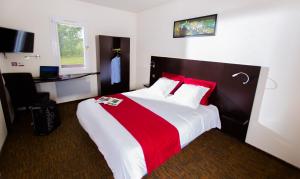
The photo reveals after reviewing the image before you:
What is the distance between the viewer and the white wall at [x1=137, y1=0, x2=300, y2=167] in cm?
178

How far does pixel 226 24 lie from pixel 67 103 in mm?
3754

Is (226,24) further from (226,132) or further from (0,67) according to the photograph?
(0,67)

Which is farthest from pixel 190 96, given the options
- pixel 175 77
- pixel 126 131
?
pixel 126 131

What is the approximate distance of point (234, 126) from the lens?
2.38 m

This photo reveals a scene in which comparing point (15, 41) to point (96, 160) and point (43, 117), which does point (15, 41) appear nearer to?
point (43, 117)

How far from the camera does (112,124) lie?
5.56 ft

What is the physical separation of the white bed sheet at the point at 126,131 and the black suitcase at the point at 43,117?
0.56 m

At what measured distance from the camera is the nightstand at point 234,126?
2.28m

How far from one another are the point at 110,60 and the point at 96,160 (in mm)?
2589

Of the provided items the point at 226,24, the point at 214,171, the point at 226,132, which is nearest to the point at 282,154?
the point at 226,132

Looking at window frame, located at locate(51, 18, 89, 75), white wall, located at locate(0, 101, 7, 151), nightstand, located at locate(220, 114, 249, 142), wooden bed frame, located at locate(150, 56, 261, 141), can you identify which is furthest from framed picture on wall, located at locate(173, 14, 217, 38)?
white wall, located at locate(0, 101, 7, 151)

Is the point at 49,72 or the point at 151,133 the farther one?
the point at 49,72

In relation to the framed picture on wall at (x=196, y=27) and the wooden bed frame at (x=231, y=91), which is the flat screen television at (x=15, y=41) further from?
the wooden bed frame at (x=231, y=91)

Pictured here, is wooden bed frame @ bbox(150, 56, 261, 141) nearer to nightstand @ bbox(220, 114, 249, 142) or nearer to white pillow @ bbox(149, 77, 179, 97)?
nightstand @ bbox(220, 114, 249, 142)
